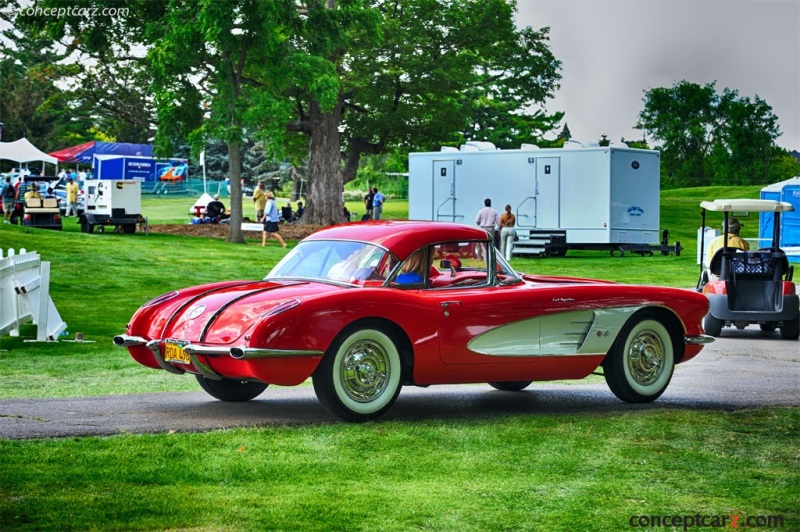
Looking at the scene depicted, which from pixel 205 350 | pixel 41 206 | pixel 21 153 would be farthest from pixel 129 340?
pixel 21 153

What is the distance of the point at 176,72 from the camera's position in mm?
39281

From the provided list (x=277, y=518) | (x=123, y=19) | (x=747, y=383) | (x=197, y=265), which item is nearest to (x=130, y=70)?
(x=123, y=19)

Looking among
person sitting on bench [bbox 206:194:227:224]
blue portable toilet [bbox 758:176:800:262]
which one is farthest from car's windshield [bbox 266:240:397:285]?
person sitting on bench [bbox 206:194:227:224]

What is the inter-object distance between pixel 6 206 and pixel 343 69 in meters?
15.2

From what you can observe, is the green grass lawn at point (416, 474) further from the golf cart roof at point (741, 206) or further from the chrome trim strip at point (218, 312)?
the golf cart roof at point (741, 206)

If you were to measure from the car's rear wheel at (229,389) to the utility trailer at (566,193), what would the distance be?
25.4 meters

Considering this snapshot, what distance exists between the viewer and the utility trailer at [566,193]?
34.9m

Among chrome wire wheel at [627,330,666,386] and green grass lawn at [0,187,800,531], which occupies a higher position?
chrome wire wheel at [627,330,666,386]

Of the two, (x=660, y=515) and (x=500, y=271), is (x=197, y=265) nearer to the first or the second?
(x=500, y=271)

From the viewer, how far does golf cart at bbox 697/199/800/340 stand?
16.8 meters

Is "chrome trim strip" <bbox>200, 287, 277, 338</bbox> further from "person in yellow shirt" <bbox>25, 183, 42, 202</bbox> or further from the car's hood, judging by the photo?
"person in yellow shirt" <bbox>25, 183, 42, 202</bbox>

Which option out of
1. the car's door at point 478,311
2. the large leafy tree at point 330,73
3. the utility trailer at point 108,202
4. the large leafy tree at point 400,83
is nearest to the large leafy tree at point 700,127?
the large leafy tree at point 330,73

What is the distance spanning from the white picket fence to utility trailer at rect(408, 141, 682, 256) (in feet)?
69.5

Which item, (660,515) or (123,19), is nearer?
(660,515)
